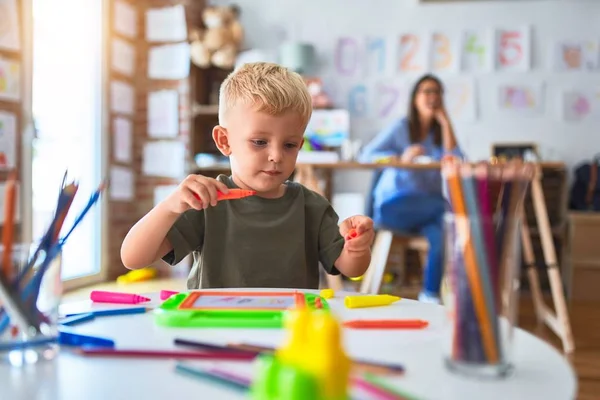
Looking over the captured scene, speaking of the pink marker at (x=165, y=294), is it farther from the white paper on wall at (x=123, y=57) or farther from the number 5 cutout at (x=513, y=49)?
the number 5 cutout at (x=513, y=49)

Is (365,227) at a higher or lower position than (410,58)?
lower

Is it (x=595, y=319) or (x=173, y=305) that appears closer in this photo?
(x=173, y=305)

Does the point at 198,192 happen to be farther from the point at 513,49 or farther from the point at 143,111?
the point at 513,49

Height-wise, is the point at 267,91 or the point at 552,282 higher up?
the point at 267,91

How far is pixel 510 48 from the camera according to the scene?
3666 millimetres

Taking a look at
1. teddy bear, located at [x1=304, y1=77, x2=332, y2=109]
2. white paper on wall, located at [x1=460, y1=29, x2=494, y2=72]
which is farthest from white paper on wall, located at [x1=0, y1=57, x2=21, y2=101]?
white paper on wall, located at [x1=460, y1=29, x2=494, y2=72]

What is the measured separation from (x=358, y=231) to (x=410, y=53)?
3.14 meters

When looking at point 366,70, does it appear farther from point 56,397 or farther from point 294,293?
point 56,397

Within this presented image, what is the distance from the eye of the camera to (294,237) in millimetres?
1016

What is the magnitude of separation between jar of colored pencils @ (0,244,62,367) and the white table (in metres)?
0.02

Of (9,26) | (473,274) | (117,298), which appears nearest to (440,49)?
(9,26)

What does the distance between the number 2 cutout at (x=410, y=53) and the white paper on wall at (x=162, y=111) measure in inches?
56.3

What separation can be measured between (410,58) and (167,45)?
1509mm

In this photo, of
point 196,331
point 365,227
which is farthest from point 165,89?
point 196,331
